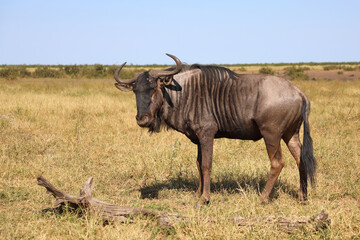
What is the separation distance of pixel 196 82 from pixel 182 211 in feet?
5.93

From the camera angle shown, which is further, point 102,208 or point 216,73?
point 216,73

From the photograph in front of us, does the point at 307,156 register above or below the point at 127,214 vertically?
above

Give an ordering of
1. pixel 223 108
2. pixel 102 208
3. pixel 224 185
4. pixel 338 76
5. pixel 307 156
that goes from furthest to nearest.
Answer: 1. pixel 338 76
2. pixel 224 185
3. pixel 223 108
4. pixel 307 156
5. pixel 102 208

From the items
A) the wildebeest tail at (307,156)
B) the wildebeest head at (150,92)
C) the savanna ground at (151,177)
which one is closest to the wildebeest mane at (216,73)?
the wildebeest head at (150,92)

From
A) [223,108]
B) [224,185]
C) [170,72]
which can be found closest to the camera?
[170,72]

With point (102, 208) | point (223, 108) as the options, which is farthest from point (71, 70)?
point (102, 208)

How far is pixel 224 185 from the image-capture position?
5969 mm

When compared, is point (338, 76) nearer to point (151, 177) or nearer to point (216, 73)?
point (151, 177)

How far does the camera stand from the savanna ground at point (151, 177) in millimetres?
3906

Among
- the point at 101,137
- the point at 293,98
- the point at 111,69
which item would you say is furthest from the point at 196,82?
the point at 111,69

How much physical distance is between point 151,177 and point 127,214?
7.08 ft

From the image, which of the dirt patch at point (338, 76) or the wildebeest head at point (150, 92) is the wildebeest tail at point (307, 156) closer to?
the wildebeest head at point (150, 92)

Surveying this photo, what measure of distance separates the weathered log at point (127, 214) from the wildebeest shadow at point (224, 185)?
1.34 meters

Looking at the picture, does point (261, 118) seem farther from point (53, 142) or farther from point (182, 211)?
point (53, 142)
